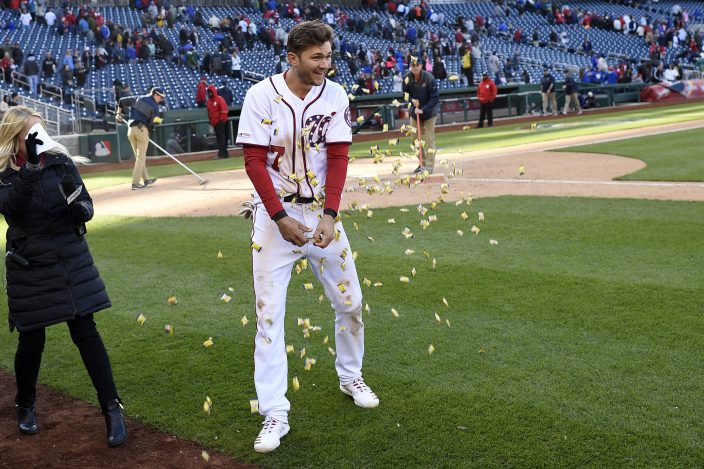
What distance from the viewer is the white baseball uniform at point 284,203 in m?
4.45

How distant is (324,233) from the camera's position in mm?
4402

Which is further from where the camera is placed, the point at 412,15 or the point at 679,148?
the point at 412,15

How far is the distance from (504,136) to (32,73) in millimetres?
16234

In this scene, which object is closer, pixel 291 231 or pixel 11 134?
pixel 291 231

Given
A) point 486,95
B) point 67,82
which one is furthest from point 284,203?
point 67,82

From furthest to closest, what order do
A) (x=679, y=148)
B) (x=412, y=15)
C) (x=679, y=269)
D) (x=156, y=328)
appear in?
1. (x=412, y=15)
2. (x=679, y=148)
3. (x=679, y=269)
4. (x=156, y=328)

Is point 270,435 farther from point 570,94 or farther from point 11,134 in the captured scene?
point 570,94

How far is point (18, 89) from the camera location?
2812 cm

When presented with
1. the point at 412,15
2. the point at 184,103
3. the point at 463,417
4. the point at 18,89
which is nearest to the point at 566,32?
the point at 412,15

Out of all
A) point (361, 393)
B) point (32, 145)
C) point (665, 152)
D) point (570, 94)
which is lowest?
point (665, 152)

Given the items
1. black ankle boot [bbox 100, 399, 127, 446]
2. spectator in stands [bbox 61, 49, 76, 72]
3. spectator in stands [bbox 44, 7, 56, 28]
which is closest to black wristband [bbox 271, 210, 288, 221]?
black ankle boot [bbox 100, 399, 127, 446]

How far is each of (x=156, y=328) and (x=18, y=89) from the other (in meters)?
24.1

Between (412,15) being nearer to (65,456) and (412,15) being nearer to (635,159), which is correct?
(635,159)

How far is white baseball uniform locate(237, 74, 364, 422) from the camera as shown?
14.6 ft
